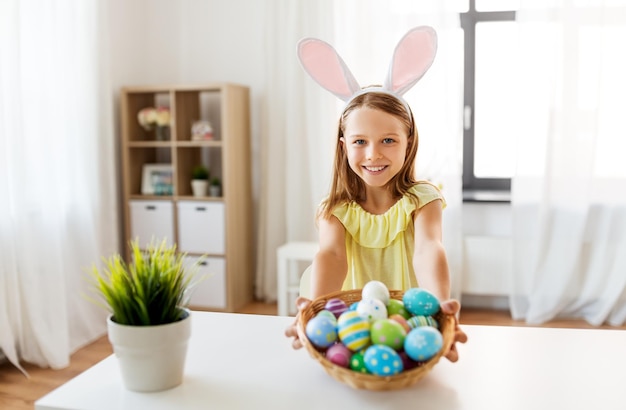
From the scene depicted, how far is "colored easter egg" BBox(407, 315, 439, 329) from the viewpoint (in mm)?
1029

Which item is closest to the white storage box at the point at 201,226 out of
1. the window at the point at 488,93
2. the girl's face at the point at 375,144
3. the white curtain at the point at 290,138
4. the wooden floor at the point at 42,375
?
the white curtain at the point at 290,138

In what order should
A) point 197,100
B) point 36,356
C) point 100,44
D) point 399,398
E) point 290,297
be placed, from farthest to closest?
point 197,100
point 290,297
point 100,44
point 36,356
point 399,398

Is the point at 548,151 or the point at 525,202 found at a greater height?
the point at 548,151

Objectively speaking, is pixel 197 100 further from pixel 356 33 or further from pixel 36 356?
pixel 36 356

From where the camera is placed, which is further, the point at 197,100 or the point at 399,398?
the point at 197,100

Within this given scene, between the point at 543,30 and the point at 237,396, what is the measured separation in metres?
3.21

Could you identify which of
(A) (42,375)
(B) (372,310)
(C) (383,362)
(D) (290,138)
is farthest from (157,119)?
(C) (383,362)

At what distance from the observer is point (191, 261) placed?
396 centimetres

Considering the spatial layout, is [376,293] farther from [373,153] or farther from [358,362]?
[373,153]

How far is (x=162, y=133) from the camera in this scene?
13.4ft

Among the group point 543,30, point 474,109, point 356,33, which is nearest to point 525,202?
point 474,109

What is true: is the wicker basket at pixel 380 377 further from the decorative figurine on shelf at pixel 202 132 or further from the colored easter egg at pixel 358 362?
the decorative figurine on shelf at pixel 202 132

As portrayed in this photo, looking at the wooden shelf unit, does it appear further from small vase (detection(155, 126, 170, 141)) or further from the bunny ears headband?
the bunny ears headband

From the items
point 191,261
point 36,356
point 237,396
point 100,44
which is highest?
point 100,44
